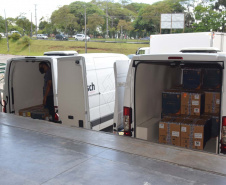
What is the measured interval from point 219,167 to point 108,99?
3.31 m

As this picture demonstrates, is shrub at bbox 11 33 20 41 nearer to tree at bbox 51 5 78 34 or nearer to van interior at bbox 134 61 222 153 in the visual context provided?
tree at bbox 51 5 78 34

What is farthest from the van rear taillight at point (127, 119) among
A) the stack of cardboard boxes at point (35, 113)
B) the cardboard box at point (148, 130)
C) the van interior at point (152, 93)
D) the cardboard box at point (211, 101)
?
the stack of cardboard boxes at point (35, 113)

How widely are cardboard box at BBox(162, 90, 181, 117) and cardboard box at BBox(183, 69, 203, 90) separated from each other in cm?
88

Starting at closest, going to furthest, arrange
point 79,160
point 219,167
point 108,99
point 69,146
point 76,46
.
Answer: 1. point 219,167
2. point 79,160
3. point 69,146
4. point 108,99
5. point 76,46

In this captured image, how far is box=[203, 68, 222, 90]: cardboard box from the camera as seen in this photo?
21.4 ft

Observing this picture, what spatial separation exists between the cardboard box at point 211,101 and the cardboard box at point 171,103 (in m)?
0.61

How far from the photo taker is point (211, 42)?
15211 millimetres

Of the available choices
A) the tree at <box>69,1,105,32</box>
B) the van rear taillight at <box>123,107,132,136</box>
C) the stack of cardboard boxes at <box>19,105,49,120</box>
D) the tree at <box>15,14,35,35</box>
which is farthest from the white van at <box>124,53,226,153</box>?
the tree at <box>69,1,105,32</box>

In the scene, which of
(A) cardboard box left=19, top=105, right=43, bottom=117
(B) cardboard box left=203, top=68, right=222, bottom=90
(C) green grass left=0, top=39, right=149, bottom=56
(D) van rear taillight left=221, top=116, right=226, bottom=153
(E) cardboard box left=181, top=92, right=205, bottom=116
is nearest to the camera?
(D) van rear taillight left=221, top=116, right=226, bottom=153

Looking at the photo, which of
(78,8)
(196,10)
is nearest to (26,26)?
(78,8)

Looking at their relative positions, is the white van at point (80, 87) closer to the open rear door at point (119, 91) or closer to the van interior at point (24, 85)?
the van interior at point (24, 85)

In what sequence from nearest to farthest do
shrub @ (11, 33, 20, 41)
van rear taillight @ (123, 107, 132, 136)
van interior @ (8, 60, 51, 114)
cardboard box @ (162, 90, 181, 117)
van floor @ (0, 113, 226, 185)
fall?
van floor @ (0, 113, 226, 185), van rear taillight @ (123, 107, 132, 136), cardboard box @ (162, 90, 181, 117), van interior @ (8, 60, 51, 114), shrub @ (11, 33, 20, 41)

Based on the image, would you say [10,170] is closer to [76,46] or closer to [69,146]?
[69,146]

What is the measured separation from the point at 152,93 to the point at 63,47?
43393 mm
